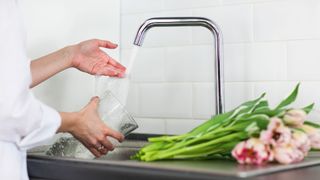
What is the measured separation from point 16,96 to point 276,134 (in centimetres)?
45

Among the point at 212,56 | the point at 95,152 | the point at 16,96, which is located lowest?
the point at 95,152

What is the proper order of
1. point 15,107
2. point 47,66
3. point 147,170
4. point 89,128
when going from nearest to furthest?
point 147,170 → point 15,107 → point 89,128 → point 47,66

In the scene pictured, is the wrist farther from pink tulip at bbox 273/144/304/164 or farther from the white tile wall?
pink tulip at bbox 273/144/304/164

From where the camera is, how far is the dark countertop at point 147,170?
867 mm

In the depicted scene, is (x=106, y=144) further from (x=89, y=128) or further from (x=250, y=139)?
Answer: (x=250, y=139)

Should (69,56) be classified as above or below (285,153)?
above

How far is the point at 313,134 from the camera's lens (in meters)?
1.02

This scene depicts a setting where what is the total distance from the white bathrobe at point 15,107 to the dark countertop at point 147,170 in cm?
4

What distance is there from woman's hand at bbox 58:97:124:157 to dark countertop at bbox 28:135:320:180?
76 millimetres

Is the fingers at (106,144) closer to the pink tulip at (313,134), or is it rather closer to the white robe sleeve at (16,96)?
the white robe sleeve at (16,96)

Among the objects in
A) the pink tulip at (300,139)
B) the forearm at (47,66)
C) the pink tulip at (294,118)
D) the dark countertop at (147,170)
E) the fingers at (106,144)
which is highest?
the forearm at (47,66)

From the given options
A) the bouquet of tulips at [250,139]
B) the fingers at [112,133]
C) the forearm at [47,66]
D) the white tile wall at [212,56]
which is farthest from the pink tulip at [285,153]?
the forearm at [47,66]

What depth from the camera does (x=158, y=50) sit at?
1700mm

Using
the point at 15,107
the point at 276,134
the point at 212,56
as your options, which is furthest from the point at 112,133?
the point at 212,56
